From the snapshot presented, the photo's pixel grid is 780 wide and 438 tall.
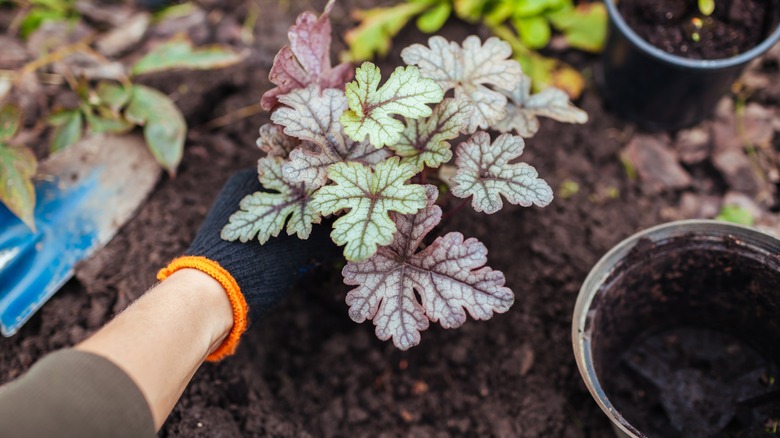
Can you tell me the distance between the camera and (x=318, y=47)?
185 cm

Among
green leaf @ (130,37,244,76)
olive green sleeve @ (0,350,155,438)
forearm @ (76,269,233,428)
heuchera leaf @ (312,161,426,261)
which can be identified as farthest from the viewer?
green leaf @ (130,37,244,76)

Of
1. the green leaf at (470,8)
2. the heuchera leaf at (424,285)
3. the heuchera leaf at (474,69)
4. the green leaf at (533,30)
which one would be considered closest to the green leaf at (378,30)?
the green leaf at (470,8)

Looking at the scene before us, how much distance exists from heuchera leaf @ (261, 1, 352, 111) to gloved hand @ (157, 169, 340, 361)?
0.36 metres

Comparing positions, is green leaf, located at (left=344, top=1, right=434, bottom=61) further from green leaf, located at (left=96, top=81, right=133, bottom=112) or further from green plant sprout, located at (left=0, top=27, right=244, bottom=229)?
green leaf, located at (left=96, top=81, right=133, bottom=112)

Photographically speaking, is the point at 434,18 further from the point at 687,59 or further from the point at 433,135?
the point at 433,135

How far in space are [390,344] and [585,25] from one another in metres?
1.68

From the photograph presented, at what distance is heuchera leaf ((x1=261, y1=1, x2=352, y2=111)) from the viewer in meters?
1.77

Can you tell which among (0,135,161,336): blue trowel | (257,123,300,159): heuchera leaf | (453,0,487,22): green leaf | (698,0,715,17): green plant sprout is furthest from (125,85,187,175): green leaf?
(698,0,715,17): green plant sprout

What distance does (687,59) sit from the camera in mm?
2387

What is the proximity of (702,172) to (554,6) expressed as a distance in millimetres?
957

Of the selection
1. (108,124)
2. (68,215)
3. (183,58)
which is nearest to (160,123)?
(108,124)

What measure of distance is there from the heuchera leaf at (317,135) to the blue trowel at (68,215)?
103 centimetres

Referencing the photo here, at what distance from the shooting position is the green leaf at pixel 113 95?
101 inches

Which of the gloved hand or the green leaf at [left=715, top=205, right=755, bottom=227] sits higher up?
the gloved hand
